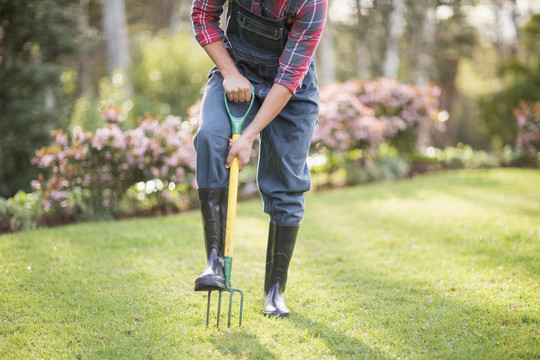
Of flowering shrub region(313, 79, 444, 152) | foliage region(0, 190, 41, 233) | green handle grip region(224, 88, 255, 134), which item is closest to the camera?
green handle grip region(224, 88, 255, 134)

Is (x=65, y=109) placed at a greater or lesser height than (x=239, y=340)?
greater

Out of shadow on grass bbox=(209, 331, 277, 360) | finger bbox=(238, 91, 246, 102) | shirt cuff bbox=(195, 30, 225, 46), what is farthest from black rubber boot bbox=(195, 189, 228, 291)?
shirt cuff bbox=(195, 30, 225, 46)

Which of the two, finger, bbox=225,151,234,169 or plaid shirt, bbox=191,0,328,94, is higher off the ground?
plaid shirt, bbox=191,0,328,94

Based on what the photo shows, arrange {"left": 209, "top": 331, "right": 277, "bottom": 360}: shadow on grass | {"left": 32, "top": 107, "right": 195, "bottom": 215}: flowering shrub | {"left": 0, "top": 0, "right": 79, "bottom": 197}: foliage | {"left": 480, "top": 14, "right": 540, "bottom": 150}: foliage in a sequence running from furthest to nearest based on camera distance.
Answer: {"left": 480, "top": 14, "right": 540, "bottom": 150}: foliage < {"left": 0, "top": 0, "right": 79, "bottom": 197}: foliage < {"left": 32, "top": 107, "right": 195, "bottom": 215}: flowering shrub < {"left": 209, "top": 331, "right": 277, "bottom": 360}: shadow on grass

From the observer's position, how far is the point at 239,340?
7.21 feet

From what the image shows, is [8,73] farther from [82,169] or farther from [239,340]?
[239,340]

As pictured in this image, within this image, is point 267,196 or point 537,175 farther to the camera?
point 537,175

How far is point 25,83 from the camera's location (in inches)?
265

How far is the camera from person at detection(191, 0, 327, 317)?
2.33 meters

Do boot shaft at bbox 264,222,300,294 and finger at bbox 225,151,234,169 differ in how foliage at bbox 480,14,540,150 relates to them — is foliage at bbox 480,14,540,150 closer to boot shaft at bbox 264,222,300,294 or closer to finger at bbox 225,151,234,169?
boot shaft at bbox 264,222,300,294

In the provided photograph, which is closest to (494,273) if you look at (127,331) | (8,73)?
(127,331)

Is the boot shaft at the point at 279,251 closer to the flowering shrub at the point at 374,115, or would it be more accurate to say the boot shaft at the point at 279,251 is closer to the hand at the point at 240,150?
the hand at the point at 240,150

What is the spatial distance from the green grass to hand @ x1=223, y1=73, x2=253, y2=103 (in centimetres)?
112

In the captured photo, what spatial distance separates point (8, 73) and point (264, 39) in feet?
18.2
